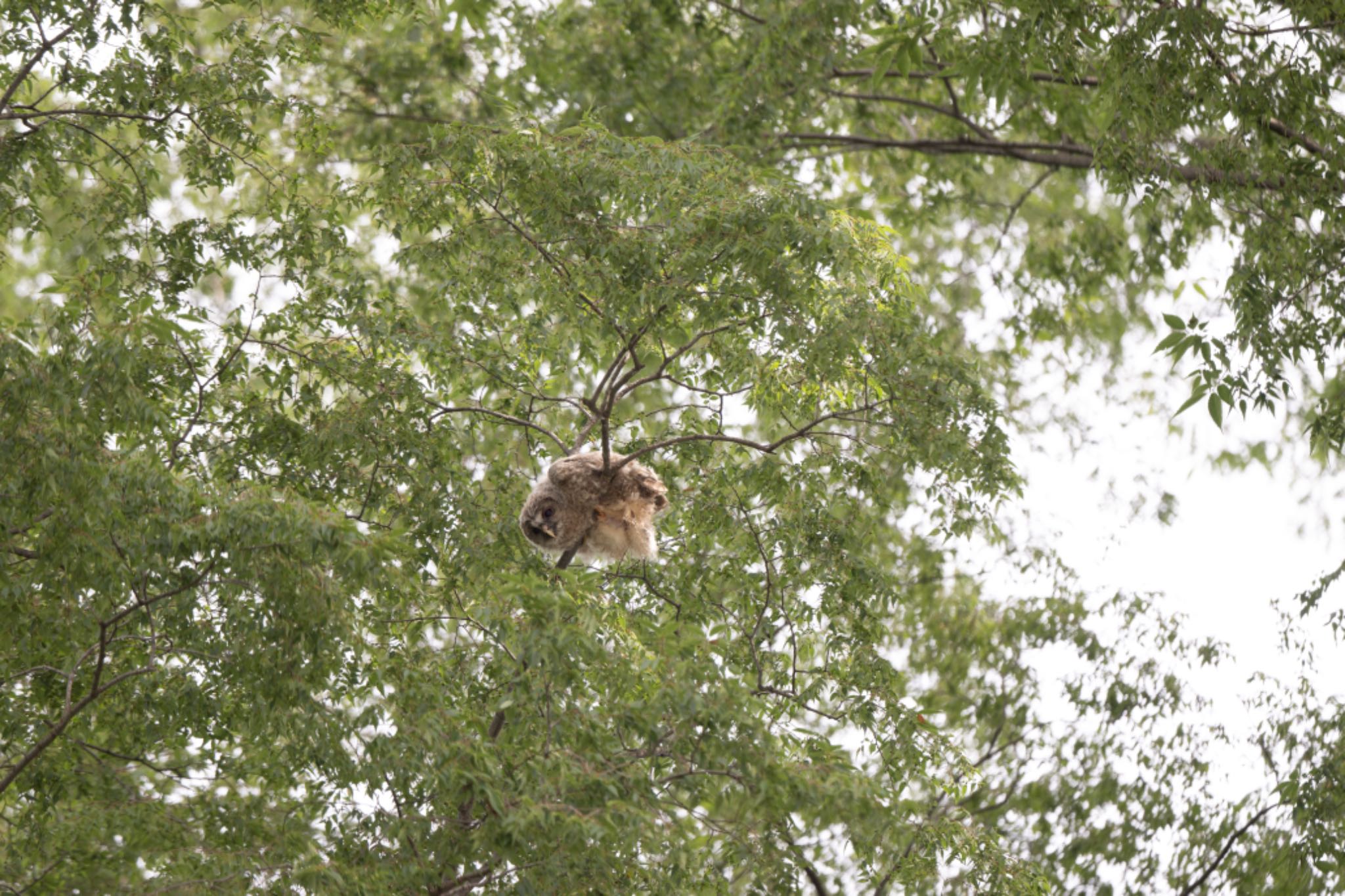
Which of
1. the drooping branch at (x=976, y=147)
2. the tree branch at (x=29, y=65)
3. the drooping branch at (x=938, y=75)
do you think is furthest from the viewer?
the drooping branch at (x=976, y=147)

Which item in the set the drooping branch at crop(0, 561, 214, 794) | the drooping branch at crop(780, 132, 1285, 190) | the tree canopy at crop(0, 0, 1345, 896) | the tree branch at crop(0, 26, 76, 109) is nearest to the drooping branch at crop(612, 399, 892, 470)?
the tree canopy at crop(0, 0, 1345, 896)

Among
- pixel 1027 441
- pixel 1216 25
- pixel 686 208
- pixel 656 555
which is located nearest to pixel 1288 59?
pixel 1216 25

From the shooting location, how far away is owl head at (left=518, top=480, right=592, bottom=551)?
18.3ft

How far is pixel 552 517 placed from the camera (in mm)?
5590

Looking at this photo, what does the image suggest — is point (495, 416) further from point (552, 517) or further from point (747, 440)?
point (747, 440)

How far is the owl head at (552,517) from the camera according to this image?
5566mm

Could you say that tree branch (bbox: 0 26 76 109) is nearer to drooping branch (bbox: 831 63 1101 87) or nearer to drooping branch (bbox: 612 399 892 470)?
drooping branch (bbox: 612 399 892 470)

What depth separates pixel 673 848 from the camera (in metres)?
4.74

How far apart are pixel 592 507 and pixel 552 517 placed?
156mm

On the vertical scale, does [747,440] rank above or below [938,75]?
below

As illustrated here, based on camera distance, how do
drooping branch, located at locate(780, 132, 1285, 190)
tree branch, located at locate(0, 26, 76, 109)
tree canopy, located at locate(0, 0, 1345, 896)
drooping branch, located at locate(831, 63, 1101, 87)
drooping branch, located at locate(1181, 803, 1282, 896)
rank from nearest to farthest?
tree canopy, located at locate(0, 0, 1345, 896) < tree branch, located at locate(0, 26, 76, 109) < drooping branch, located at locate(831, 63, 1101, 87) < drooping branch, located at locate(1181, 803, 1282, 896) < drooping branch, located at locate(780, 132, 1285, 190)

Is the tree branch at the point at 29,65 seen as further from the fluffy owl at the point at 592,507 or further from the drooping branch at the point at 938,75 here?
the drooping branch at the point at 938,75

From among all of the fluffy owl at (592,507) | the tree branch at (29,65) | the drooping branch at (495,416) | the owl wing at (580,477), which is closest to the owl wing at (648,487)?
the fluffy owl at (592,507)

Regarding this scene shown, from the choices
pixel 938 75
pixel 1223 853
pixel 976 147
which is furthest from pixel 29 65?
pixel 1223 853
